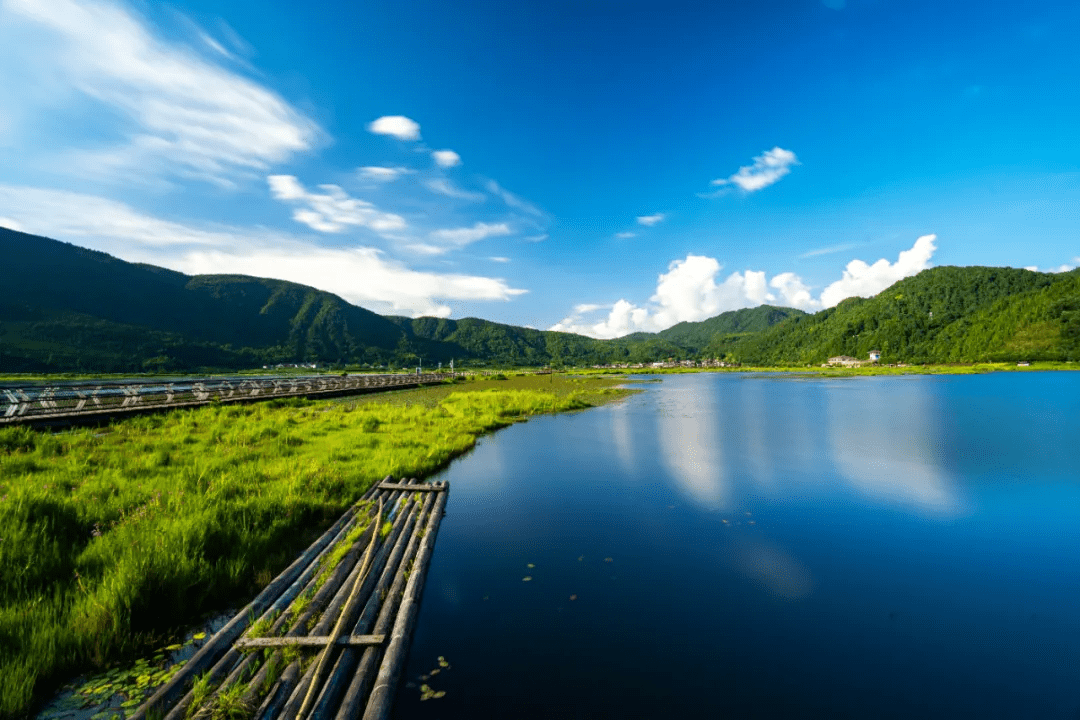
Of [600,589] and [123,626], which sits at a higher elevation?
[123,626]

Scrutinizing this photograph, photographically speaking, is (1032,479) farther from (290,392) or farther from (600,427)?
(290,392)

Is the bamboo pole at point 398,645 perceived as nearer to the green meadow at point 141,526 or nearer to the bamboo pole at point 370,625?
the bamboo pole at point 370,625

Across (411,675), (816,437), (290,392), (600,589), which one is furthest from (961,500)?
(290,392)

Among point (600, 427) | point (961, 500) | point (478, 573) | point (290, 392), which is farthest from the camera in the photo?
point (290, 392)

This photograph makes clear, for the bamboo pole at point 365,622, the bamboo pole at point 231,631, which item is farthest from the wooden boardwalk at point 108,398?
the bamboo pole at point 365,622

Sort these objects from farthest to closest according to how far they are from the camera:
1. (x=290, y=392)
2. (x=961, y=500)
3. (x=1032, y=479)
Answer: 1. (x=290, y=392)
2. (x=1032, y=479)
3. (x=961, y=500)

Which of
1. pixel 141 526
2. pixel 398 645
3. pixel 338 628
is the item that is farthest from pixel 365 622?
pixel 141 526

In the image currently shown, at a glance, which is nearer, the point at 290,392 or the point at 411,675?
the point at 411,675
